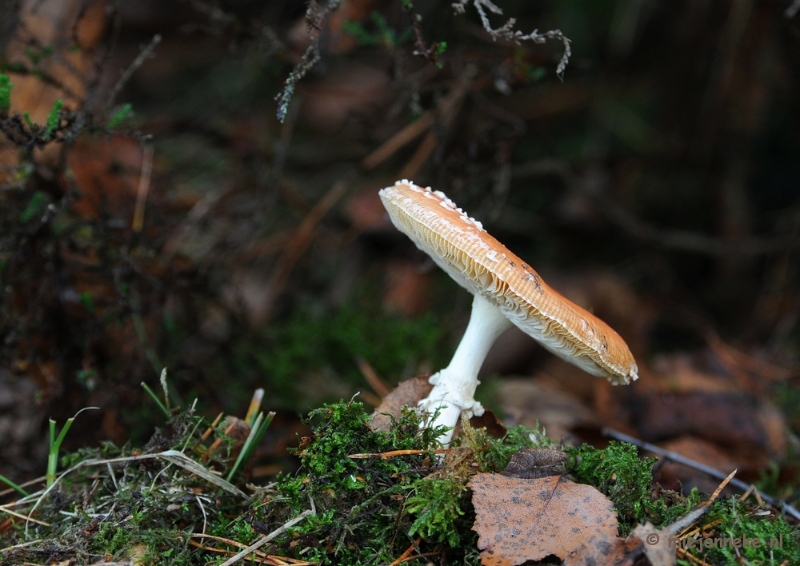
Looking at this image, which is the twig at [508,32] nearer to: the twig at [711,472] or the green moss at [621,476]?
the green moss at [621,476]

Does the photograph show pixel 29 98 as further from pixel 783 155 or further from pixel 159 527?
pixel 783 155

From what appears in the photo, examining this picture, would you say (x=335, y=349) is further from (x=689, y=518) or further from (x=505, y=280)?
(x=689, y=518)

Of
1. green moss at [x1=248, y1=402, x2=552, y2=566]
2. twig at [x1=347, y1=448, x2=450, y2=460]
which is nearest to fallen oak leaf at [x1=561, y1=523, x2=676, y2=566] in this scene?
green moss at [x1=248, y1=402, x2=552, y2=566]

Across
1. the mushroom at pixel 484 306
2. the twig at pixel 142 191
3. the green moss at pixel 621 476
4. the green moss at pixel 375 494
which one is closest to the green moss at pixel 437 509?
the green moss at pixel 375 494

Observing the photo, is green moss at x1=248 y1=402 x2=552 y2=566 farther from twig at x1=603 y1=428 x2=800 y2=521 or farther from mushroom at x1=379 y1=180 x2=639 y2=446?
twig at x1=603 y1=428 x2=800 y2=521

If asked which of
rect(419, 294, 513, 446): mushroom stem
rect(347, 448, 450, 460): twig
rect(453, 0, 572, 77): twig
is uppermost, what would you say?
rect(453, 0, 572, 77): twig
